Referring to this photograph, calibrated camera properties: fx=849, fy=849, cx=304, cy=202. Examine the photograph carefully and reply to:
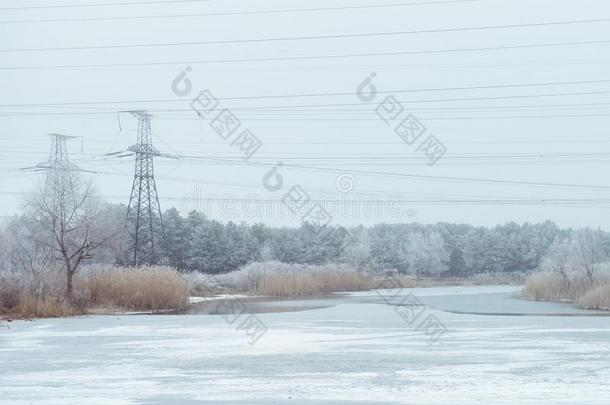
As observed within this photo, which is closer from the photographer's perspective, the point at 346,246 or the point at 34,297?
the point at 34,297

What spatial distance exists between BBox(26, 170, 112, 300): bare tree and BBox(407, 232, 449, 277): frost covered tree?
6035 centimetres

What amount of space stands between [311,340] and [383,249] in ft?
238

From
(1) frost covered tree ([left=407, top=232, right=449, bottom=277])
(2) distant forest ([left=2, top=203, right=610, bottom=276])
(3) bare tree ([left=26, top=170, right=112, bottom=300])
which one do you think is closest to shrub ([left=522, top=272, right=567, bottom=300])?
(2) distant forest ([left=2, top=203, right=610, bottom=276])

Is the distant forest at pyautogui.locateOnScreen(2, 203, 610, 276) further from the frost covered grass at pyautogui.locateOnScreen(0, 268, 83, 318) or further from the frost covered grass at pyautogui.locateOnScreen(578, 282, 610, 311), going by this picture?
the frost covered grass at pyautogui.locateOnScreen(578, 282, 610, 311)

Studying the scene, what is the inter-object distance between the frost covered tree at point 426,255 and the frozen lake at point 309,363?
68.5 meters

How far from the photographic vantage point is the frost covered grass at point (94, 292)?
29078mm

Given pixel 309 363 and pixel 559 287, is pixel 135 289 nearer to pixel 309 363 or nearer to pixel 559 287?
pixel 309 363

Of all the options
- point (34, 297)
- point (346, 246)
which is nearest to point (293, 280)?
point (34, 297)

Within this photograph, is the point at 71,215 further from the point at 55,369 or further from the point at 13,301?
the point at 55,369

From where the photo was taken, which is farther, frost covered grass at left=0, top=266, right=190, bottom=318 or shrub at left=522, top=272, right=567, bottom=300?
shrub at left=522, top=272, right=567, bottom=300

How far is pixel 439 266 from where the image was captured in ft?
314

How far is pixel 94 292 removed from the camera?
108 feet

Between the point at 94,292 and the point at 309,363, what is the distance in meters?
20.1

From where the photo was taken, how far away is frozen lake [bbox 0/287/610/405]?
11219 millimetres
